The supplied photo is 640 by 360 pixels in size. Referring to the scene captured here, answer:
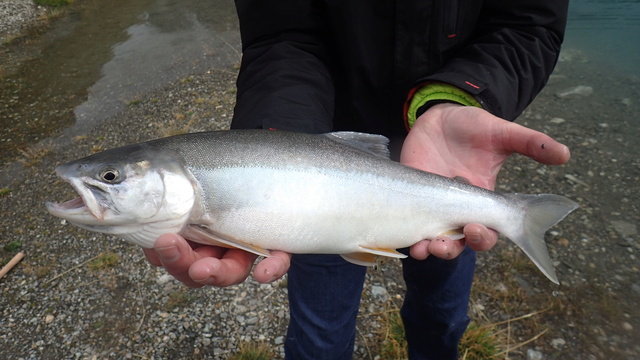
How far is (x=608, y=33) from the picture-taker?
11062 mm

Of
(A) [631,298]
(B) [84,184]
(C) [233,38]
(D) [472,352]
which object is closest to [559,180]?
(A) [631,298]

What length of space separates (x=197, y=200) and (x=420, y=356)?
8.02ft

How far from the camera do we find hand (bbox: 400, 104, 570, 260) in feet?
8.08

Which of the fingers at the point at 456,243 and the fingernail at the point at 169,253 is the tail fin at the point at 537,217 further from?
the fingernail at the point at 169,253

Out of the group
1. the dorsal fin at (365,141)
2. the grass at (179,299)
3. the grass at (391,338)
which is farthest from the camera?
the grass at (179,299)

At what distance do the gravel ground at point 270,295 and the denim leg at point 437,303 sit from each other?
2.88ft

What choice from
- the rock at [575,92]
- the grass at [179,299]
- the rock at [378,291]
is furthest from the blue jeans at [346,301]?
the rock at [575,92]

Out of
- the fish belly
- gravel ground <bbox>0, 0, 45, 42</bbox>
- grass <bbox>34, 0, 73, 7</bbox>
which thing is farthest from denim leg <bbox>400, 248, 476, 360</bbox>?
grass <bbox>34, 0, 73, 7</bbox>

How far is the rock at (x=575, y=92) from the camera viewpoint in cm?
916

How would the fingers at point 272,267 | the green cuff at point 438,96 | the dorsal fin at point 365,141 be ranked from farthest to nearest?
Result: the green cuff at point 438,96 < the dorsal fin at point 365,141 < the fingers at point 272,267

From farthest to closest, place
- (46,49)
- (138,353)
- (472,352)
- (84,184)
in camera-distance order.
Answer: (46,49) → (138,353) → (472,352) → (84,184)

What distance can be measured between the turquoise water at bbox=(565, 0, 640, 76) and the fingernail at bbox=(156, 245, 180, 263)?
1082 cm

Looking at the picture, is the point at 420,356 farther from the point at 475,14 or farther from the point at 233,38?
the point at 233,38

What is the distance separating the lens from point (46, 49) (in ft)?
47.6
